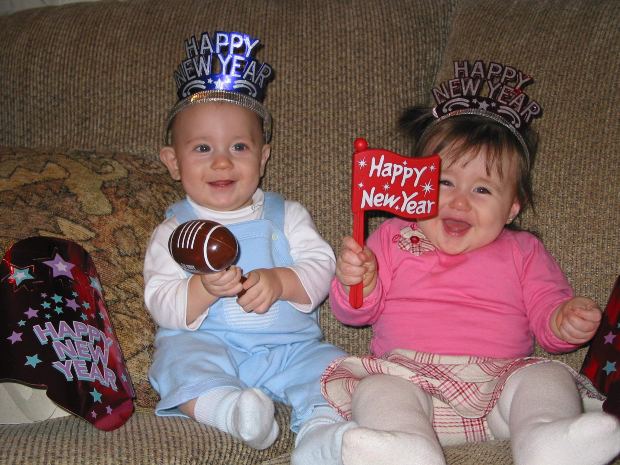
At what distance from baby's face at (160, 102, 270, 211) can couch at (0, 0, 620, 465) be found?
0.36ft

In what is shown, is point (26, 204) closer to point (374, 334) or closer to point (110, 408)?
point (110, 408)

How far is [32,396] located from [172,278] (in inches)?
13.5

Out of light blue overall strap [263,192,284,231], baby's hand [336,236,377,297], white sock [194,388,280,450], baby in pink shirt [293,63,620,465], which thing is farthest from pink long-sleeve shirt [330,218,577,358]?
white sock [194,388,280,450]

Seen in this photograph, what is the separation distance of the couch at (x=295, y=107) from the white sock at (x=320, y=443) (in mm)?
91

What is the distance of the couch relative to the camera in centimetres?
142

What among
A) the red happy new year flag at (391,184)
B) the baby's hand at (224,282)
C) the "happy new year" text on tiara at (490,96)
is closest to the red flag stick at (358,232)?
the red happy new year flag at (391,184)

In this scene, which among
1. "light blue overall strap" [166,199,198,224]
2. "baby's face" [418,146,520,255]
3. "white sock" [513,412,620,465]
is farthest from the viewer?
"light blue overall strap" [166,199,198,224]

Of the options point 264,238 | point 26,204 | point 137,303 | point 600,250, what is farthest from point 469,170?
point 26,204

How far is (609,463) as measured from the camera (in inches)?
40.5

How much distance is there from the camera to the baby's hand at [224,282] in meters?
1.24

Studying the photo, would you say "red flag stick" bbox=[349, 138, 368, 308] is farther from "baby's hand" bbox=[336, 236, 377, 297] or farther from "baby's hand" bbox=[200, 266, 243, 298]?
"baby's hand" bbox=[200, 266, 243, 298]

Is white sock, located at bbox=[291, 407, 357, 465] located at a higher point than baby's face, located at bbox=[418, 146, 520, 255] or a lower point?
lower

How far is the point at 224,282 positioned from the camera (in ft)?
4.10

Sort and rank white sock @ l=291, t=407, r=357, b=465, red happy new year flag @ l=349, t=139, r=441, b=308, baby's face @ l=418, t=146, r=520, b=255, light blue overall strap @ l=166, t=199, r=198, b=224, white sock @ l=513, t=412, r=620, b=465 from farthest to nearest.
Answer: light blue overall strap @ l=166, t=199, r=198, b=224 → baby's face @ l=418, t=146, r=520, b=255 → red happy new year flag @ l=349, t=139, r=441, b=308 → white sock @ l=291, t=407, r=357, b=465 → white sock @ l=513, t=412, r=620, b=465
